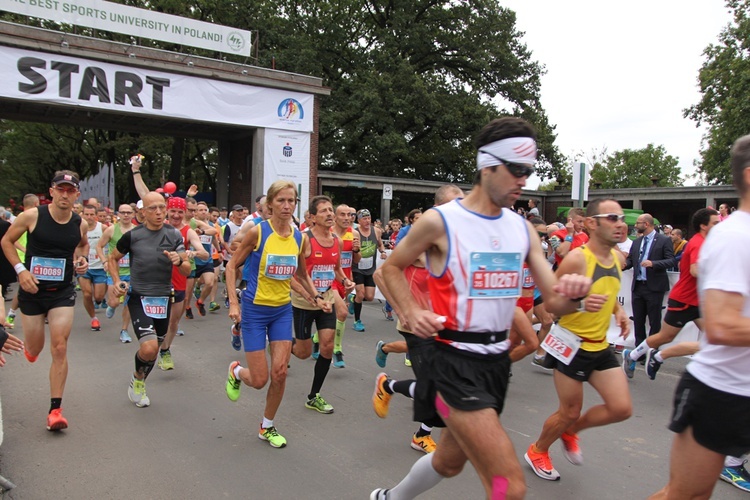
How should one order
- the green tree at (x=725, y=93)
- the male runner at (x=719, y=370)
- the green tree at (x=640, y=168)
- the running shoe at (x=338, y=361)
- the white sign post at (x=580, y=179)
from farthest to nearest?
1. the green tree at (x=640, y=168)
2. the green tree at (x=725, y=93)
3. the white sign post at (x=580, y=179)
4. the running shoe at (x=338, y=361)
5. the male runner at (x=719, y=370)

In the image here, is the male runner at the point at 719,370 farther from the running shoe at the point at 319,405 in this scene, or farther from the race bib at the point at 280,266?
the running shoe at the point at 319,405

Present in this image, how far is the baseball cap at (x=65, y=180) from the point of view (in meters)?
4.92

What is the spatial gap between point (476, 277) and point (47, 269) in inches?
164

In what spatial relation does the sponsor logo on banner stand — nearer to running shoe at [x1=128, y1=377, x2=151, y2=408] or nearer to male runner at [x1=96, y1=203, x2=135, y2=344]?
male runner at [x1=96, y1=203, x2=135, y2=344]

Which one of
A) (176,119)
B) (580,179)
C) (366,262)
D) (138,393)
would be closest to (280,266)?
(138,393)

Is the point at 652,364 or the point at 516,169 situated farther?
the point at 652,364

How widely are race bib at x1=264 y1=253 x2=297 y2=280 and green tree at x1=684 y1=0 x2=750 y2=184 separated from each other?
93.8 feet

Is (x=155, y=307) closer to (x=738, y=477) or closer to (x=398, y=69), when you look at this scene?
(x=738, y=477)

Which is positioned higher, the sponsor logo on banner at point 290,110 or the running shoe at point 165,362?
the sponsor logo on banner at point 290,110

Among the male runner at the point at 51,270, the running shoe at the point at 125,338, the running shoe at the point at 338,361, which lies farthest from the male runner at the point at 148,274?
the running shoe at the point at 125,338

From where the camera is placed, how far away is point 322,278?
20.1ft

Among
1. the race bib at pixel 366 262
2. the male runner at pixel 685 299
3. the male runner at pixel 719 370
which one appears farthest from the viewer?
the race bib at pixel 366 262

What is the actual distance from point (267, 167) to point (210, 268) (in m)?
12.9

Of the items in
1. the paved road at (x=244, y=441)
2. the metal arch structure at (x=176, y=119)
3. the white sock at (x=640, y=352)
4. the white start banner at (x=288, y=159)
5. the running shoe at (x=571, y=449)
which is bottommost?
the paved road at (x=244, y=441)
